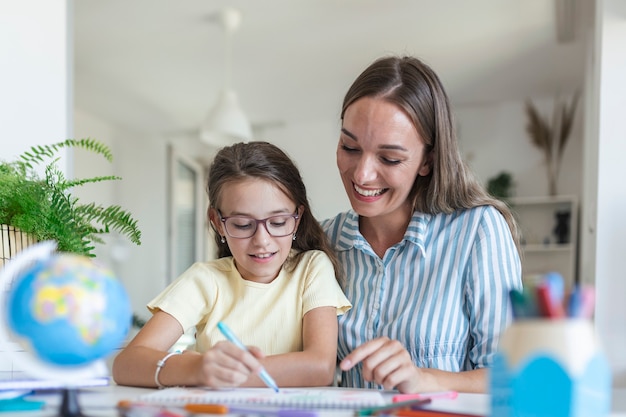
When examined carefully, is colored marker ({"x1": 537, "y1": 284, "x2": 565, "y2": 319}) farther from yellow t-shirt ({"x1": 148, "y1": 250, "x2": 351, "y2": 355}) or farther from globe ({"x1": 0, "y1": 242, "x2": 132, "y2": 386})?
yellow t-shirt ({"x1": 148, "y1": 250, "x2": 351, "y2": 355})

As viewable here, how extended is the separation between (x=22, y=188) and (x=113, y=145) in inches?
227

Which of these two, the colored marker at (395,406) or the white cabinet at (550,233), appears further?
the white cabinet at (550,233)

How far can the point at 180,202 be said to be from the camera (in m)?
7.53

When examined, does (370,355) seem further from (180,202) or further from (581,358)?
(180,202)

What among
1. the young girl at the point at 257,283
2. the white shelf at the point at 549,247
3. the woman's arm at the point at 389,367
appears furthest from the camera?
the white shelf at the point at 549,247

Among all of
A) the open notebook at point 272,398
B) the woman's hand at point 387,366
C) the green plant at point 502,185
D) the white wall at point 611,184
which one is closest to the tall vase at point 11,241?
the open notebook at point 272,398

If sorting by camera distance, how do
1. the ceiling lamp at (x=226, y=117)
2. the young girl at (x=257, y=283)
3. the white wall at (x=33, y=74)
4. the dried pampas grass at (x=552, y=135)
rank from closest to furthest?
the young girl at (x=257, y=283) < the white wall at (x=33, y=74) < the ceiling lamp at (x=226, y=117) < the dried pampas grass at (x=552, y=135)

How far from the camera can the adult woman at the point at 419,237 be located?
52.7 inches

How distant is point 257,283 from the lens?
136 centimetres

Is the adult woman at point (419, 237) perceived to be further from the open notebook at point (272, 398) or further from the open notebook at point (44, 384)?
the open notebook at point (44, 384)

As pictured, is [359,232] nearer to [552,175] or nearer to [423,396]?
[423,396]

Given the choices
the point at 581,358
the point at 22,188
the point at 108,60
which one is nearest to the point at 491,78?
the point at 108,60

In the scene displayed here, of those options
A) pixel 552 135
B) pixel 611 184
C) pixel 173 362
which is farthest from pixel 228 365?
pixel 552 135

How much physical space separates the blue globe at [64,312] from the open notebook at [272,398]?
0.72 ft
